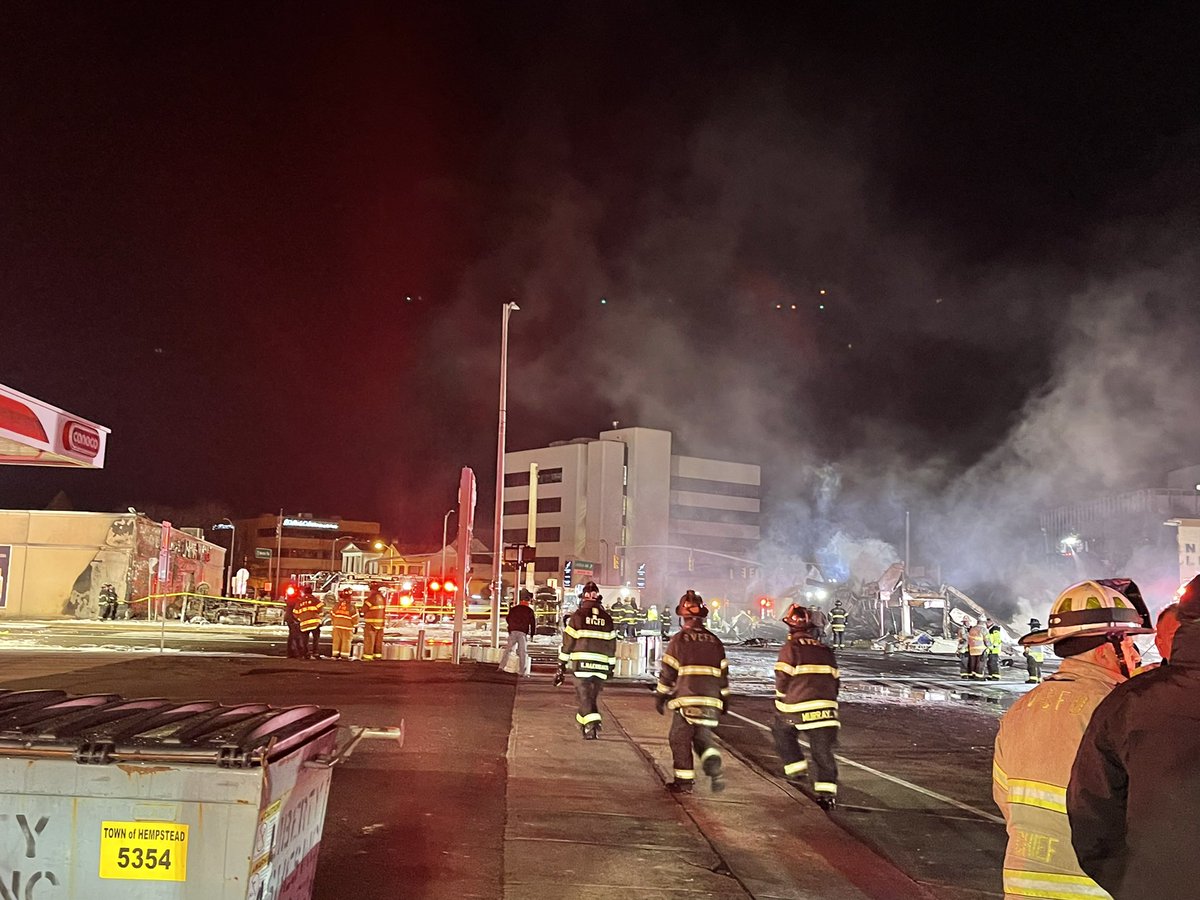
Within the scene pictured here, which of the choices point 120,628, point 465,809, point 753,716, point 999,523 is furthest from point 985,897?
point 999,523

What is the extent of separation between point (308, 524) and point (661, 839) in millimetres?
108656

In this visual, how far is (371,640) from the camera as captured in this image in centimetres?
1798

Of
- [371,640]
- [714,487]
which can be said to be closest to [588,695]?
[371,640]

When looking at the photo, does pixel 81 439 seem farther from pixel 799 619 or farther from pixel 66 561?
pixel 66 561

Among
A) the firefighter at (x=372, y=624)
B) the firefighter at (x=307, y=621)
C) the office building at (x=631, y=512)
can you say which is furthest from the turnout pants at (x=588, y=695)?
the office building at (x=631, y=512)

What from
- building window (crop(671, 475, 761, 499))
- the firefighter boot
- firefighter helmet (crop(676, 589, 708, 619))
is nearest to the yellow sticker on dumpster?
the firefighter boot

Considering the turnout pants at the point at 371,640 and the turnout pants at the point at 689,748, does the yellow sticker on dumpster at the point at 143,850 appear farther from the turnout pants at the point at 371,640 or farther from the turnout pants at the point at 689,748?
the turnout pants at the point at 371,640

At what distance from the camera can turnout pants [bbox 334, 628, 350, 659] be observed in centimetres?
1853

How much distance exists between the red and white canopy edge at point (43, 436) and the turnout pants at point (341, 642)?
7684mm

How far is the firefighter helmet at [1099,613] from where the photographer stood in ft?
9.59

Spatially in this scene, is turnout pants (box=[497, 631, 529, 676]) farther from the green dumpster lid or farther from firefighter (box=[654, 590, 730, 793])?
the green dumpster lid

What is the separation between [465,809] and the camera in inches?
253

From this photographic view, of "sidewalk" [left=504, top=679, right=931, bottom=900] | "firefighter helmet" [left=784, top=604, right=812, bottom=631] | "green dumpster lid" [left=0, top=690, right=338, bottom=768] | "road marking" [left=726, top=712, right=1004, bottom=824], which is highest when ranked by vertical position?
"firefighter helmet" [left=784, top=604, right=812, bottom=631]

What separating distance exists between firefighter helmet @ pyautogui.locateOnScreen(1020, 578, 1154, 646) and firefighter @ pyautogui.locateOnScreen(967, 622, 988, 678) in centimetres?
1776
